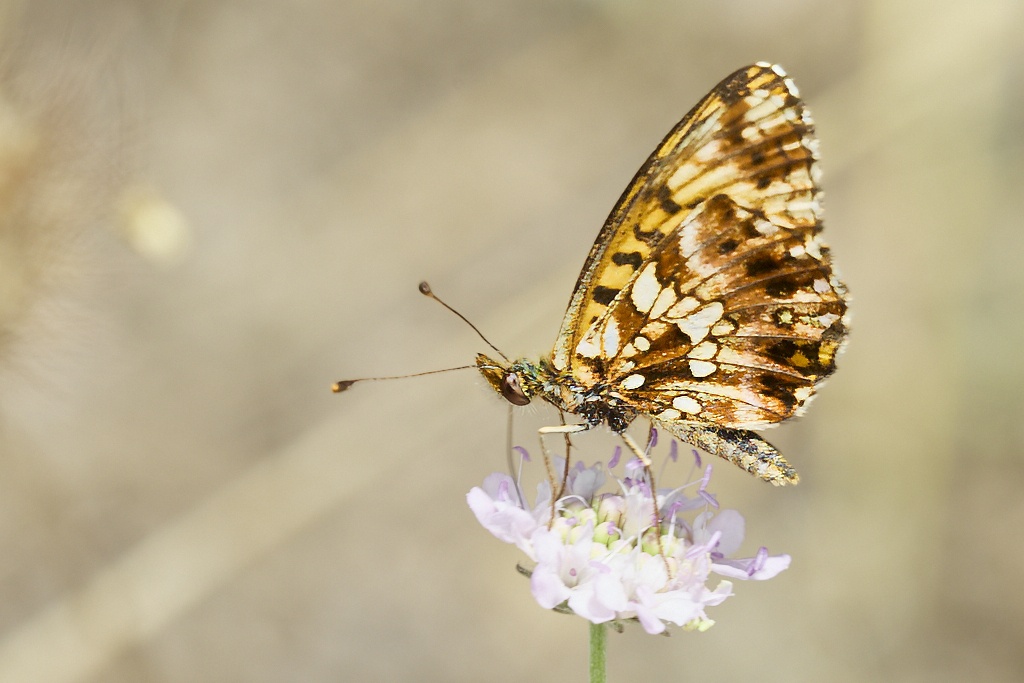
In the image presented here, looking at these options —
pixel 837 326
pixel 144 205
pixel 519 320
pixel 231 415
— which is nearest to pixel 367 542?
pixel 231 415

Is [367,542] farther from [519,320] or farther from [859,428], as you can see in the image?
[859,428]

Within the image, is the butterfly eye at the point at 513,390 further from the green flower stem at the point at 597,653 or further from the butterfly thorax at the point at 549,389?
the green flower stem at the point at 597,653

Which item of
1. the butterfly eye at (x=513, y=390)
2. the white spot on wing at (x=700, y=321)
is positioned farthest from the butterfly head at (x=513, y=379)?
the white spot on wing at (x=700, y=321)

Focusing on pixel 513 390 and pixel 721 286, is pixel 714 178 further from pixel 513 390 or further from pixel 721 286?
pixel 513 390

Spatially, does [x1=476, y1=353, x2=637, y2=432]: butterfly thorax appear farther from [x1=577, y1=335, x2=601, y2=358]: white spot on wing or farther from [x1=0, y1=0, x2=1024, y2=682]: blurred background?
[x1=0, y1=0, x2=1024, y2=682]: blurred background

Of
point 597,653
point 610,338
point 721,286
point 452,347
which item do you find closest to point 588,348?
point 610,338

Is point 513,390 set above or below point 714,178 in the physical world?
below

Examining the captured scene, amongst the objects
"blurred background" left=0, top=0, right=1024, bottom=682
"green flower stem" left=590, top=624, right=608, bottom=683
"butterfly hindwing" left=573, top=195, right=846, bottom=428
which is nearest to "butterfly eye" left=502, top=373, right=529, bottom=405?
"butterfly hindwing" left=573, top=195, right=846, bottom=428

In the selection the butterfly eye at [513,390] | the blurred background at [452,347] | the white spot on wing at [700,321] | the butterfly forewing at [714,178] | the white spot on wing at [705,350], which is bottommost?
the butterfly eye at [513,390]
